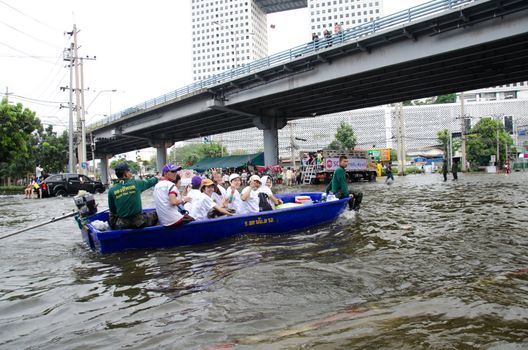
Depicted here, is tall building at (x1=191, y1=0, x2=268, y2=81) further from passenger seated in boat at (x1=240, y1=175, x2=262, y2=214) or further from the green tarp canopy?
passenger seated in boat at (x1=240, y1=175, x2=262, y2=214)

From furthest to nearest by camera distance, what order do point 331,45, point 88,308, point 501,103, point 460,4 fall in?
point 501,103 → point 331,45 → point 460,4 → point 88,308

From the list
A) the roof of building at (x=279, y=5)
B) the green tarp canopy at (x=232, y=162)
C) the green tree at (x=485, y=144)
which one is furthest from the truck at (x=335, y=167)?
the roof of building at (x=279, y=5)

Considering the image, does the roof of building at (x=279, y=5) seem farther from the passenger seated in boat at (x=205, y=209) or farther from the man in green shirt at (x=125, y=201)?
the man in green shirt at (x=125, y=201)

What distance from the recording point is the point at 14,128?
2792 cm

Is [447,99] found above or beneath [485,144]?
above

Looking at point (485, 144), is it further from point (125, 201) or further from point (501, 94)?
point (501, 94)

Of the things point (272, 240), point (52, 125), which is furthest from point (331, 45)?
point (52, 125)

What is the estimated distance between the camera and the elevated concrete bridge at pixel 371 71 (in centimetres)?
1894

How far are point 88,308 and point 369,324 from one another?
3.14 meters

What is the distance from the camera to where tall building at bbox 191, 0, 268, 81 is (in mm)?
112562

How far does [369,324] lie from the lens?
352cm

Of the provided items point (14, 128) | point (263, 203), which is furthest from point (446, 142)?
point (263, 203)

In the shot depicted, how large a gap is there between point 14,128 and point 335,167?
922 inches

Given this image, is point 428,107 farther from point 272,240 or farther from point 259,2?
point 272,240
